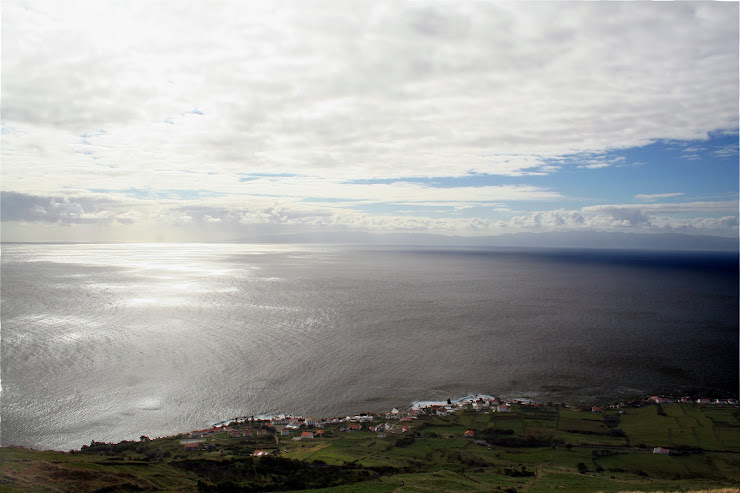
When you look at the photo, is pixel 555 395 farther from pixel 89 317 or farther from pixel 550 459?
pixel 89 317

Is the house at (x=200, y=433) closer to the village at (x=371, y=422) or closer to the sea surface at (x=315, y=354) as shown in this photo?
the village at (x=371, y=422)

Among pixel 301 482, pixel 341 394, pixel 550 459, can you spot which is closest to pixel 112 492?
pixel 301 482

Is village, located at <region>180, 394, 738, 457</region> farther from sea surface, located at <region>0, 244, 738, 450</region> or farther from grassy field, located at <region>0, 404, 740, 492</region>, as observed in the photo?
sea surface, located at <region>0, 244, 738, 450</region>

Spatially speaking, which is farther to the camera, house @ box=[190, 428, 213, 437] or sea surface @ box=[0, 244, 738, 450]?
sea surface @ box=[0, 244, 738, 450]

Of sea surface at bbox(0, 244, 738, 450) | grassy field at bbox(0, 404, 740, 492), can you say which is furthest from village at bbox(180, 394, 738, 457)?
sea surface at bbox(0, 244, 738, 450)

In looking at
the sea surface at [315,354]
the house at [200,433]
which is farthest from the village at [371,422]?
the sea surface at [315,354]
